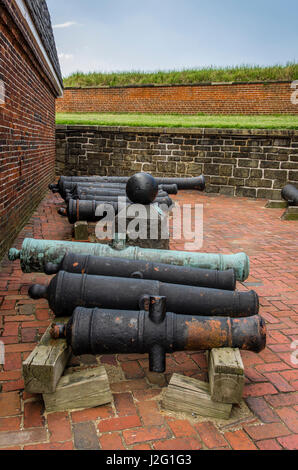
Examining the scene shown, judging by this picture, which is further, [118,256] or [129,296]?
[118,256]

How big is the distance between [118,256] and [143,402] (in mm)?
1262

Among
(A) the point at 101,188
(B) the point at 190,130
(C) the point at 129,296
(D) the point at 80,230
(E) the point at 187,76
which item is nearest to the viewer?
(C) the point at 129,296

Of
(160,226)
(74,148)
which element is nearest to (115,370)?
(160,226)

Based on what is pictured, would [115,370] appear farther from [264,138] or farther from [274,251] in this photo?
[264,138]

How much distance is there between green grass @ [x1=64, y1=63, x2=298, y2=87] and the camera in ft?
53.9

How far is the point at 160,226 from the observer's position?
4.61 m

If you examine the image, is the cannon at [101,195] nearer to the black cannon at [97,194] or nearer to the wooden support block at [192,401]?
the black cannon at [97,194]

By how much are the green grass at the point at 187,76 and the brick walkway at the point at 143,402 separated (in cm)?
1521

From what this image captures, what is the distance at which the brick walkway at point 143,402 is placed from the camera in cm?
188

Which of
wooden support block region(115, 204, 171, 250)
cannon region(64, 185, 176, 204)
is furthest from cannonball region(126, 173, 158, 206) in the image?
cannon region(64, 185, 176, 204)

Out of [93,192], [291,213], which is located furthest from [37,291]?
[291,213]

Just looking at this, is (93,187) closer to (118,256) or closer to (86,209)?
(86,209)

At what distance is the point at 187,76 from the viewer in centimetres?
1784

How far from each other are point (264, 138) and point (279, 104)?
6165mm
